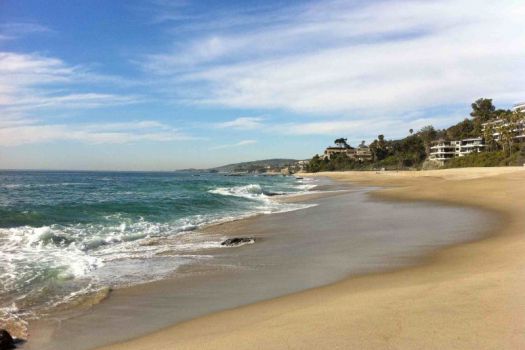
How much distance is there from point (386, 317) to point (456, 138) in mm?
126254

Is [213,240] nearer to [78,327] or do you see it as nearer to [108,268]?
[108,268]

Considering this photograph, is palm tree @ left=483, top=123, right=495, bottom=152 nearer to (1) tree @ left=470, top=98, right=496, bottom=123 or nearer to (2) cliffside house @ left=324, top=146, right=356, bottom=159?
(1) tree @ left=470, top=98, right=496, bottom=123

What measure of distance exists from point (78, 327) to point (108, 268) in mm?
3926

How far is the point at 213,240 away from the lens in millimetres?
13781

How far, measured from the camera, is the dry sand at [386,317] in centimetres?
421

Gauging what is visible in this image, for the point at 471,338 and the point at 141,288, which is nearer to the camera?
the point at 471,338

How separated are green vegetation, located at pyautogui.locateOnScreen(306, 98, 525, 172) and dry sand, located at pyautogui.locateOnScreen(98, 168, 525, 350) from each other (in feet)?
225

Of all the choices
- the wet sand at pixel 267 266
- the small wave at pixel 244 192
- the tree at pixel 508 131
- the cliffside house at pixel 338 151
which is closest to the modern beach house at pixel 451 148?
the tree at pixel 508 131

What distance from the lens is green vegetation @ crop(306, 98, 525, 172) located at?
251 ft

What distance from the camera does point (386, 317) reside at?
4.86 metres

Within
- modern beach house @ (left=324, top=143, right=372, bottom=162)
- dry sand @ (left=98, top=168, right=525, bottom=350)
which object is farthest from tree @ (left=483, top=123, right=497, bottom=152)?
dry sand @ (left=98, top=168, right=525, bottom=350)

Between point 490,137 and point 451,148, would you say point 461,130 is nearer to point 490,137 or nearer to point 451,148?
point 451,148

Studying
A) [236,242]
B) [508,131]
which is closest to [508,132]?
[508,131]

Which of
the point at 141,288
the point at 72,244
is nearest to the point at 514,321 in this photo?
the point at 141,288
